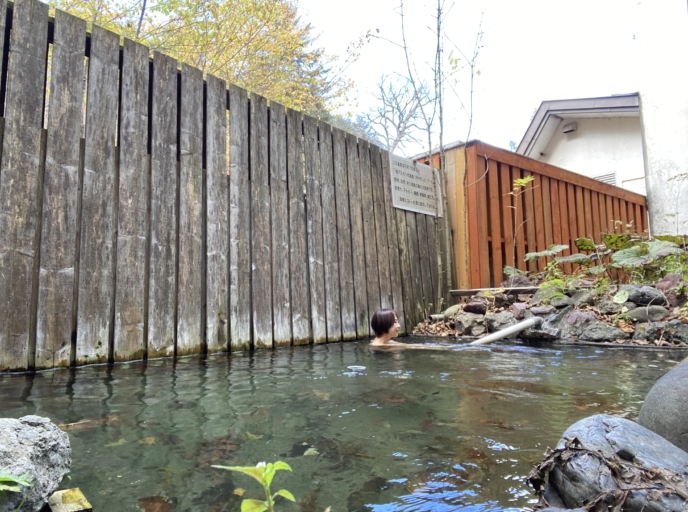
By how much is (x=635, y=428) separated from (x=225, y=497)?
4.06 feet

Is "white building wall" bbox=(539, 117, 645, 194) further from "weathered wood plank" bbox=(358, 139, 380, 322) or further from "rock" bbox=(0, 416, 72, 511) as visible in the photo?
"rock" bbox=(0, 416, 72, 511)

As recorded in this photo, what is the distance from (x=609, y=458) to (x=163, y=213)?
3585mm

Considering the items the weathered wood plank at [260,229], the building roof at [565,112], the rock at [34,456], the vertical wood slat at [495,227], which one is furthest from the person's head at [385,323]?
the building roof at [565,112]

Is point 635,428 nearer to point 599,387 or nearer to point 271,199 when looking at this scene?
point 599,387

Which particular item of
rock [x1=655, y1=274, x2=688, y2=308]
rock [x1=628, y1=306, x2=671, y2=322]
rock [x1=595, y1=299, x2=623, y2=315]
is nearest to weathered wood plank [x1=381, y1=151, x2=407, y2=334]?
rock [x1=595, y1=299, x2=623, y2=315]

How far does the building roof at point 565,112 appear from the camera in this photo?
35.7 feet

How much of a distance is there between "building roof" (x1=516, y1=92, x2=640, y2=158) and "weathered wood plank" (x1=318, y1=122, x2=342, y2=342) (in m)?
8.57

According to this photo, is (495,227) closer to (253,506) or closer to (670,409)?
(670,409)

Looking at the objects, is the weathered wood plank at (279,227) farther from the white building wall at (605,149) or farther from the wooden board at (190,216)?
the white building wall at (605,149)

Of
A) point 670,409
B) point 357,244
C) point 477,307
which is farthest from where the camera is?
point 477,307

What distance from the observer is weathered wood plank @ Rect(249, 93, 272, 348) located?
4.56 meters

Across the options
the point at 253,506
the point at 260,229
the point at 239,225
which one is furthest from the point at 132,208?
the point at 253,506

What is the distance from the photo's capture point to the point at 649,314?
4934 millimetres

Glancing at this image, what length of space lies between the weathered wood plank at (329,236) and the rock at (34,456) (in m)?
3.96
